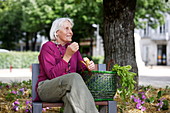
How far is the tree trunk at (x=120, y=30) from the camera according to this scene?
5.85 m

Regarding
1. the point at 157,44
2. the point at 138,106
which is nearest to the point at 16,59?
the point at 138,106

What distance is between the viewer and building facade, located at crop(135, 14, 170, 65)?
42.7 meters

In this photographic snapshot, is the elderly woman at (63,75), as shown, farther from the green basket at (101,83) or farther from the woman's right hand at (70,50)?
the green basket at (101,83)

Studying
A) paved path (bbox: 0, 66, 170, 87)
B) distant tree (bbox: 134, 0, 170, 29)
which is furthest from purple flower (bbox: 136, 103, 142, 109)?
distant tree (bbox: 134, 0, 170, 29)

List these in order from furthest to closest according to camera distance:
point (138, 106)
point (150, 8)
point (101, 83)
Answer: point (150, 8) < point (138, 106) < point (101, 83)

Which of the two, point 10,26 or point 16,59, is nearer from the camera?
point 16,59

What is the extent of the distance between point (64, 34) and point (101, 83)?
0.63 meters

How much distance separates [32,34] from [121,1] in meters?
43.3

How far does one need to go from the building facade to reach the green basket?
39994 mm

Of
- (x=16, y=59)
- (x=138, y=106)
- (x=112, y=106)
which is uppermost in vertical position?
(x=112, y=106)

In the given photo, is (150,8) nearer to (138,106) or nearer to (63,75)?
(138,106)

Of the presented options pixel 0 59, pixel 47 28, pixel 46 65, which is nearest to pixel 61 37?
pixel 46 65

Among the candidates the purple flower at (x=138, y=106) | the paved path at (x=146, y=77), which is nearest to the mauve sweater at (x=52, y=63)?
the purple flower at (x=138, y=106)

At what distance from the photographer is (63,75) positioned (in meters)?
2.81
